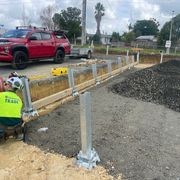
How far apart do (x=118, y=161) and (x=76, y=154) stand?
686 mm

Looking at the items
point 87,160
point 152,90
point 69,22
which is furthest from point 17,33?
point 69,22

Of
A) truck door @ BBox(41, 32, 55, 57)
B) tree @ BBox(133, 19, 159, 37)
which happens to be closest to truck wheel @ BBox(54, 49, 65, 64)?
truck door @ BBox(41, 32, 55, 57)

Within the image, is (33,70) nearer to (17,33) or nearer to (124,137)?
(17,33)

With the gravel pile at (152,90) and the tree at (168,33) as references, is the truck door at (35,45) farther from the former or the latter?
the tree at (168,33)

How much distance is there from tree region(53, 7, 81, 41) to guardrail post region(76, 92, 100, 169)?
48087 millimetres

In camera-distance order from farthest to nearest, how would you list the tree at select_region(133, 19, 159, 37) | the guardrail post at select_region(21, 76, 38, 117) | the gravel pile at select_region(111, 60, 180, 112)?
the tree at select_region(133, 19, 159, 37)
the gravel pile at select_region(111, 60, 180, 112)
the guardrail post at select_region(21, 76, 38, 117)

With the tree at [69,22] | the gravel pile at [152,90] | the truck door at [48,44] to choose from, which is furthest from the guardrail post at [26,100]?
the tree at [69,22]

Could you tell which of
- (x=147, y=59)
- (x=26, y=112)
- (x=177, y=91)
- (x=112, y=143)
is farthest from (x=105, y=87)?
(x=147, y=59)

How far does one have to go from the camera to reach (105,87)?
442 inches

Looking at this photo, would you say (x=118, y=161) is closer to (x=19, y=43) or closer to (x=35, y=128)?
(x=35, y=128)

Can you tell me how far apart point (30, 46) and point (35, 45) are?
0.45 meters

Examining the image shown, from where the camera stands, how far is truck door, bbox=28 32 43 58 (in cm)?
1474

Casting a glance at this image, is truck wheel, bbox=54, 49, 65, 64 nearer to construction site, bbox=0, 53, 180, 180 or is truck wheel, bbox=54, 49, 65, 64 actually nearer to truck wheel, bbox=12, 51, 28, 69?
truck wheel, bbox=12, 51, 28, 69

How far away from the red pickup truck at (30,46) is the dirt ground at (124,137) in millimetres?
5866
